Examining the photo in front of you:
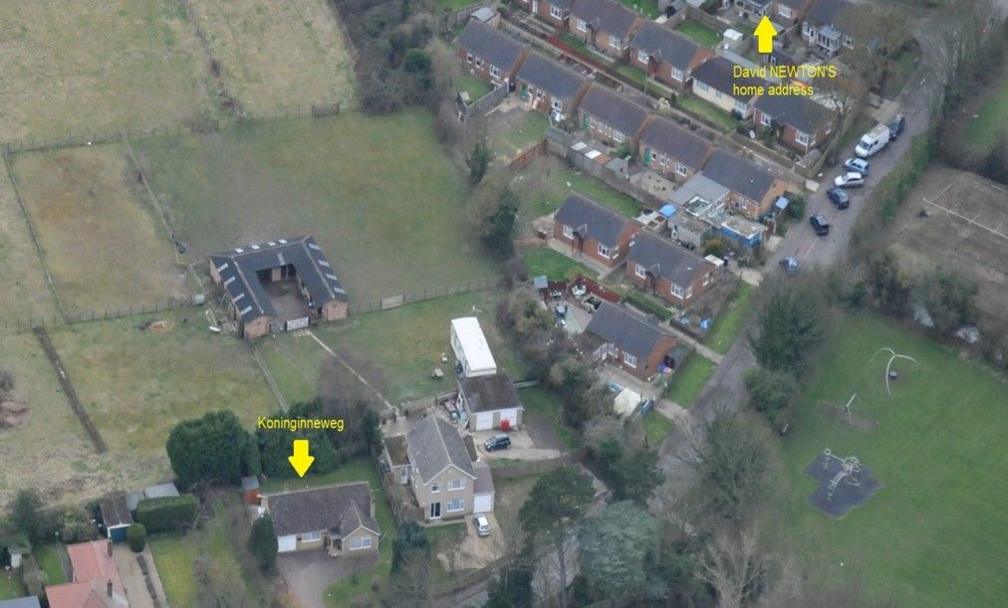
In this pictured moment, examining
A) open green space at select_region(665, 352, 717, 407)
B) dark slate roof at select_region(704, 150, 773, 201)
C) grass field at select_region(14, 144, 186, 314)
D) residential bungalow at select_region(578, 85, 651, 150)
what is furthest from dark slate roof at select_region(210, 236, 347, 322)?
dark slate roof at select_region(704, 150, 773, 201)

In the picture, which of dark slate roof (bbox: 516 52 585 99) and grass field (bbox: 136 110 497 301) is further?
dark slate roof (bbox: 516 52 585 99)

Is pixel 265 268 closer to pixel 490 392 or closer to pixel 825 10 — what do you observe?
pixel 490 392

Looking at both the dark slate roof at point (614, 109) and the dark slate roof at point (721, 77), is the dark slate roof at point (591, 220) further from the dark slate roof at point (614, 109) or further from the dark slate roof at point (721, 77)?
the dark slate roof at point (721, 77)

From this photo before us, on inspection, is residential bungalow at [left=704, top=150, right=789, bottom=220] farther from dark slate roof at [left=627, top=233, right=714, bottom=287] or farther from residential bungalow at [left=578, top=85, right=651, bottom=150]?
dark slate roof at [left=627, top=233, right=714, bottom=287]

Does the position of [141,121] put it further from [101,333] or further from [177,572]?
[177,572]

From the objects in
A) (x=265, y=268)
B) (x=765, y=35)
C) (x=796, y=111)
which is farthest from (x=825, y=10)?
(x=265, y=268)
